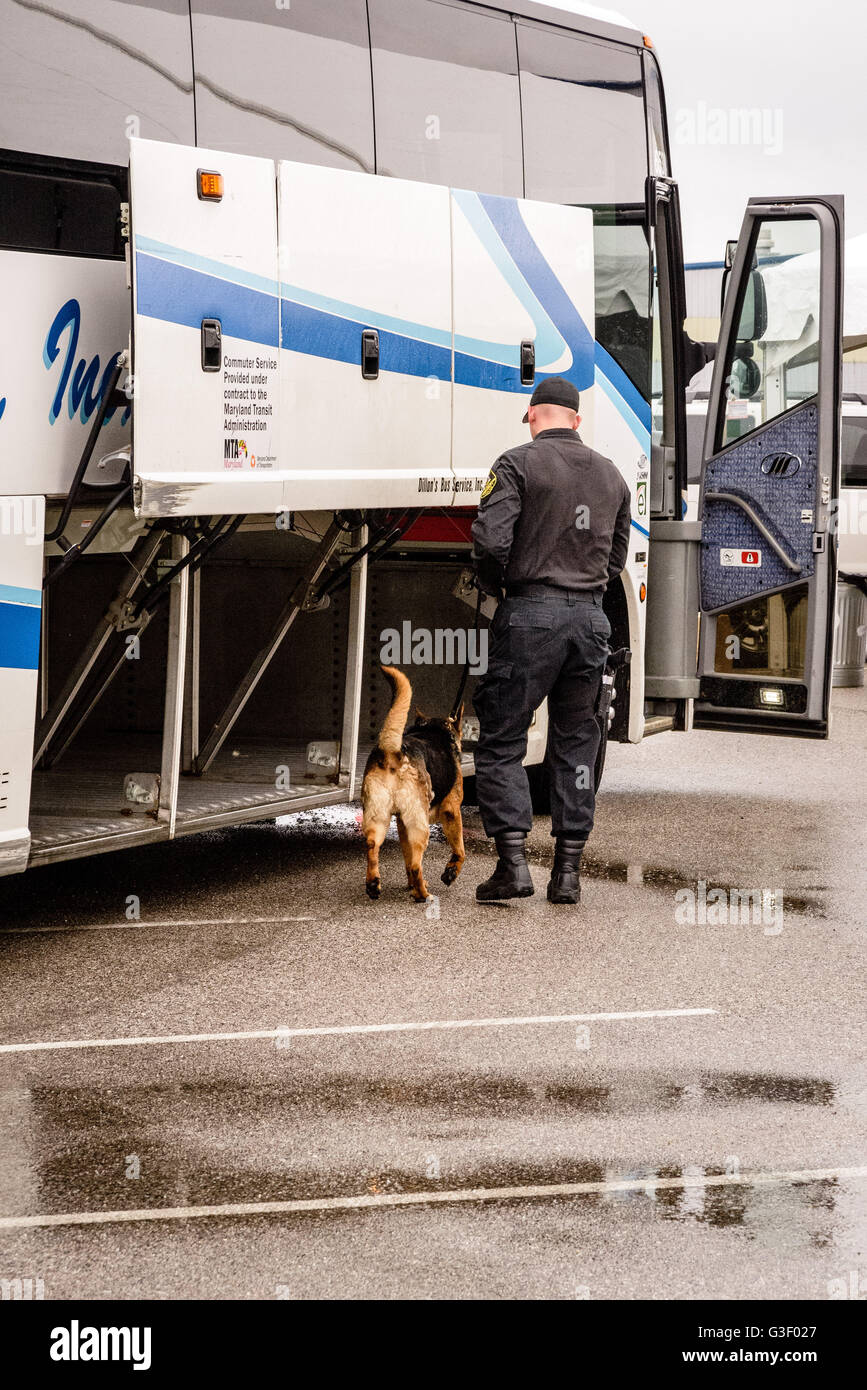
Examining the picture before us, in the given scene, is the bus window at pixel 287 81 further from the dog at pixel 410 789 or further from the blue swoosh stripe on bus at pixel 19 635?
the dog at pixel 410 789

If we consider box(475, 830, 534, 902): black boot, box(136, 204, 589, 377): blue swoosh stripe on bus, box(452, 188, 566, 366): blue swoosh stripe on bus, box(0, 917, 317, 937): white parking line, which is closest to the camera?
box(136, 204, 589, 377): blue swoosh stripe on bus

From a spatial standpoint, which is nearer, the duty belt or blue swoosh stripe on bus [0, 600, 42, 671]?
blue swoosh stripe on bus [0, 600, 42, 671]


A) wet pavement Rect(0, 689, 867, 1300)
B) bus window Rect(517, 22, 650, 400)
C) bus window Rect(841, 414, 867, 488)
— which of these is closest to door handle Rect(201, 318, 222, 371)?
wet pavement Rect(0, 689, 867, 1300)

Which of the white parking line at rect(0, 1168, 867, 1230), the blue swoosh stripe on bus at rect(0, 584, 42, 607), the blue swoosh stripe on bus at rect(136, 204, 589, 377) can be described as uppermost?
the blue swoosh stripe on bus at rect(136, 204, 589, 377)

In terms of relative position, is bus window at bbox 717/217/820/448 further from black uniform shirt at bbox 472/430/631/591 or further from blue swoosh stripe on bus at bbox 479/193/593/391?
black uniform shirt at bbox 472/430/631/591

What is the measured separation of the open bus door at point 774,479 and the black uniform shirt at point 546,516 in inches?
82.9

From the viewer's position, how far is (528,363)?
26.8ft

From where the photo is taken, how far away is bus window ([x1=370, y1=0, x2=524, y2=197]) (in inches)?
293

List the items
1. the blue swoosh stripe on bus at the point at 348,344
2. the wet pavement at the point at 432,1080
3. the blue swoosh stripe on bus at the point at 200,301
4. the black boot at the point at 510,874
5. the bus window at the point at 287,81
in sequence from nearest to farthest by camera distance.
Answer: the wet pavement at the point at 432,1080, the blue swoosh stripe on bus at the point at 200,301, the bus window at the point at 287,81, the blue swoosh stripe on bus at the point at 348,344, the black boot at the point at 510,874

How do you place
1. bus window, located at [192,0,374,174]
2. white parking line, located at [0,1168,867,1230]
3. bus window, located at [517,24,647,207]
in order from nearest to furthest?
white parking line, located at [0,1168,867,1230] → bus window, located at [192,0,374,174] → bus window, located at [517,24,647,207]

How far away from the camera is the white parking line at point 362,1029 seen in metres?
5.30

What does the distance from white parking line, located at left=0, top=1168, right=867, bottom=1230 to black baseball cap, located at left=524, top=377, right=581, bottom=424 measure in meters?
3.95

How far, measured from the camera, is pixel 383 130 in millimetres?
7387

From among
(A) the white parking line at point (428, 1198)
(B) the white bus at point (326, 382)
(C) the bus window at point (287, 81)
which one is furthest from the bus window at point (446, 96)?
(A) the white parking line at point (428, 1198)
